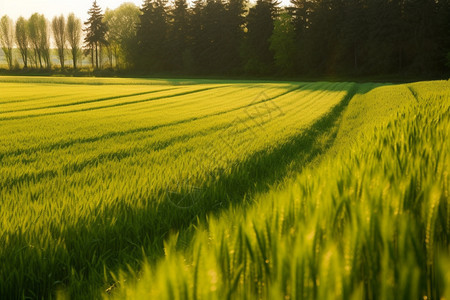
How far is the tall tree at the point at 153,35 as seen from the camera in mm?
77688

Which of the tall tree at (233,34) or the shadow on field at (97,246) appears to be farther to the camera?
the tall tree at (233,34)

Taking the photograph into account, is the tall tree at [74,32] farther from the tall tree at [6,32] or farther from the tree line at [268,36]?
the tall tree at [6,32]

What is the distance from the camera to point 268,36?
70.3 metres

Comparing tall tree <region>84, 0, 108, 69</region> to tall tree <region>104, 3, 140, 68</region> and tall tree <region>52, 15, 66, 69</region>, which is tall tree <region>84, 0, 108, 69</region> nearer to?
tall tree <region>104, 3, 140, 68</region>

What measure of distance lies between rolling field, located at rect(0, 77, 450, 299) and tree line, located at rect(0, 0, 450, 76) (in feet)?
188

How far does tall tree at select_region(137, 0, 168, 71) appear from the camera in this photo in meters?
77.7

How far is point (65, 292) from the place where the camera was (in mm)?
2619

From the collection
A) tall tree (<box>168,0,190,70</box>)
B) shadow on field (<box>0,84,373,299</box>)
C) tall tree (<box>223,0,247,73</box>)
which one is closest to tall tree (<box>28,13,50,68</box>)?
tall tree (<box>168,0,190,70</box>)

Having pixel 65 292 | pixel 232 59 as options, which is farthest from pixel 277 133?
pixel 232 59

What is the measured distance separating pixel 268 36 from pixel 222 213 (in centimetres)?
7262

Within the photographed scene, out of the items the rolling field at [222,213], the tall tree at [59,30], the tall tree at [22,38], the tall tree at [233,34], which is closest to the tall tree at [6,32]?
the tall tree at [22,38]

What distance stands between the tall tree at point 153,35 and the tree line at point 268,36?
229 mm

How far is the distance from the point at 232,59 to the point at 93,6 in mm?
36675

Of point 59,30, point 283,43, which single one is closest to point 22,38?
point 59,30
